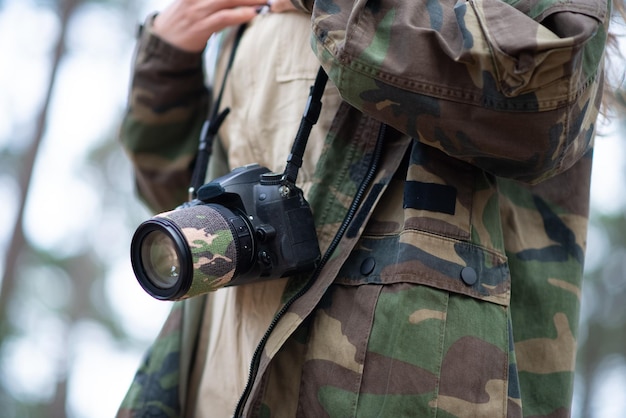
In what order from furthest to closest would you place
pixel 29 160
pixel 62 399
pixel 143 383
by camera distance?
pixel 62 399 < pixel 29 160 < pixel 143 383

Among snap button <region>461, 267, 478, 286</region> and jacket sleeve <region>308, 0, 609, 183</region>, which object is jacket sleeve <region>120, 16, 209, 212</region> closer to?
jacket sleeve <region>308, 0, 609, 183</region>

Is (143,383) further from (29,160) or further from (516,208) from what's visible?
(29,160)

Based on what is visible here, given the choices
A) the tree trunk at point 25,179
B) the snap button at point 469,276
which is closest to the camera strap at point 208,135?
the snap button at point 469,276

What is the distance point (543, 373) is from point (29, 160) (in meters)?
6.85

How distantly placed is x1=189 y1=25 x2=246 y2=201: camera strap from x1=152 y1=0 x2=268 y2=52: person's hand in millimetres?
45

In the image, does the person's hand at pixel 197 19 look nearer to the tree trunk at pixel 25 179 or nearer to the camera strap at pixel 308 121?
the camera strap at pixel 308 121

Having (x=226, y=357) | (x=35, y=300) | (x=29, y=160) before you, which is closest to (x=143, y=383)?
(x=226, y=357)

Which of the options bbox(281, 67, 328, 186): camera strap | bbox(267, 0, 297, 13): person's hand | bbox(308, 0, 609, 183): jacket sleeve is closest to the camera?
bbox(308, 0, 609, 183): jacket sleeve

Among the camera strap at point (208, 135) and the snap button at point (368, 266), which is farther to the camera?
the camera strap at point (208, 135)

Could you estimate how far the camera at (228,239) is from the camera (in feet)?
3.78

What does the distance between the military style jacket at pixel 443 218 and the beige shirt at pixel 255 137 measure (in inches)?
1.3

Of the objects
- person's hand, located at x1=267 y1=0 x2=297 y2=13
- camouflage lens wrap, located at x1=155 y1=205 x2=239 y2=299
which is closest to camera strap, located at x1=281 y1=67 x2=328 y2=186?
camouflage lens wrap, located at x1=155 y1=205 x2=239 y2=299

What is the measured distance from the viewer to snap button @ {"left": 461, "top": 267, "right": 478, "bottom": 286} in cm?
115

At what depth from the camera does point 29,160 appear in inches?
285
